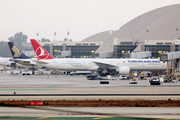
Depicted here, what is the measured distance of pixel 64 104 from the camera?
26797 millimetres

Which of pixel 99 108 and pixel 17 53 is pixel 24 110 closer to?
pixel 99 108

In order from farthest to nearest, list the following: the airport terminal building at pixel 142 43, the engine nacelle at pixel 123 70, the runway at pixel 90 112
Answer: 1. the airport terminal building at pixel 142 43
2. the engine nacelle at pixel 123 70
3. the runway at pixel 90 112

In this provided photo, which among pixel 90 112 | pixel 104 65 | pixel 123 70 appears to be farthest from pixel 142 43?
pixel 90 112

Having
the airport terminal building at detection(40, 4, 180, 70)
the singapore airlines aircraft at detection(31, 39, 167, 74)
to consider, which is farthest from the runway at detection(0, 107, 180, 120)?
the airport terminal building at detection(40, 4, 180, 70)

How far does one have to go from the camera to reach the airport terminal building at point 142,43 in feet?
318

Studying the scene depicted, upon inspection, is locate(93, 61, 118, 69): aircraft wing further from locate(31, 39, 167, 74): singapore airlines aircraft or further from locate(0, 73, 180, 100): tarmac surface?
locate(0, 73, 180, 100): tarmac surface

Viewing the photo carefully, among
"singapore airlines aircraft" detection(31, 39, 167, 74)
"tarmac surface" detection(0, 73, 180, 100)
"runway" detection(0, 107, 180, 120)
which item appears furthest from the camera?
"singapore airlines aircraft" detection(31, 39, 167, 74)

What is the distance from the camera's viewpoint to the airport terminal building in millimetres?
96875

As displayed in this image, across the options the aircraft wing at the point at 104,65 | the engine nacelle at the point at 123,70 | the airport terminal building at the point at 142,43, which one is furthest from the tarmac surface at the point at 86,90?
the airport terminal building at the point at 142,43

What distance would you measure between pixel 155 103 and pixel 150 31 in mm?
102448

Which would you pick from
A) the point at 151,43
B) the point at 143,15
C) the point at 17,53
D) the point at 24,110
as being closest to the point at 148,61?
the point at 151,43

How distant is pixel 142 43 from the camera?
11525 centimetres

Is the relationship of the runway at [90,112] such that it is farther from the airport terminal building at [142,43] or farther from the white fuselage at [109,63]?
the airport terminal building at [142,43]

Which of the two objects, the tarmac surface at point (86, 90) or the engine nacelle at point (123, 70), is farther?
the engine nacelle at point (123, 70)
